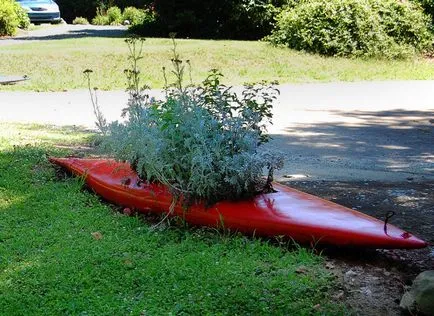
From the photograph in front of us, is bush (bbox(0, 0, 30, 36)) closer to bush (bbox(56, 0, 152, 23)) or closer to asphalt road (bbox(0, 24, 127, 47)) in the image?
asphalt road (bbox(0, 24, 127, 47))

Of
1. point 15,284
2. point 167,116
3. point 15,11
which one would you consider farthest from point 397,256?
point 15,11

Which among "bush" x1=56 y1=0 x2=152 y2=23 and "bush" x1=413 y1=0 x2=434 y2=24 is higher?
"bush" x1=413 y1=0 x2=434 y2=24

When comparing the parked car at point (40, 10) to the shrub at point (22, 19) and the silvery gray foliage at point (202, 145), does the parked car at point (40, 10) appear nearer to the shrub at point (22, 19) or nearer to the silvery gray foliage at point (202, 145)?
the shrub at point (22, 19)

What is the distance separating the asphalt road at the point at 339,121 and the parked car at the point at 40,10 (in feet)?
65.0

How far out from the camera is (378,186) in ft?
18.8

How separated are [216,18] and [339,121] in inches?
462

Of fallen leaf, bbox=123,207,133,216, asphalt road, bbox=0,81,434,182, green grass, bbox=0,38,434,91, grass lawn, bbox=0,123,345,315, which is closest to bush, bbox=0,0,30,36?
green grass, bbox=0,38,434,91

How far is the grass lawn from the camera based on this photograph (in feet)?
11.4

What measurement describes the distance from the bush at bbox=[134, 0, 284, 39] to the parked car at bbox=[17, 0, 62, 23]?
37.0ft

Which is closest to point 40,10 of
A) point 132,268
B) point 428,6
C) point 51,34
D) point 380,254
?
point 51,34

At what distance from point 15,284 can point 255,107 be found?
204cm

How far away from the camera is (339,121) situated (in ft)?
30.8

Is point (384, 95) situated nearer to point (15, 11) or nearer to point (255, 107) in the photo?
point (255, 107)

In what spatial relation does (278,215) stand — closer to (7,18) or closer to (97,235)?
(97,235)
